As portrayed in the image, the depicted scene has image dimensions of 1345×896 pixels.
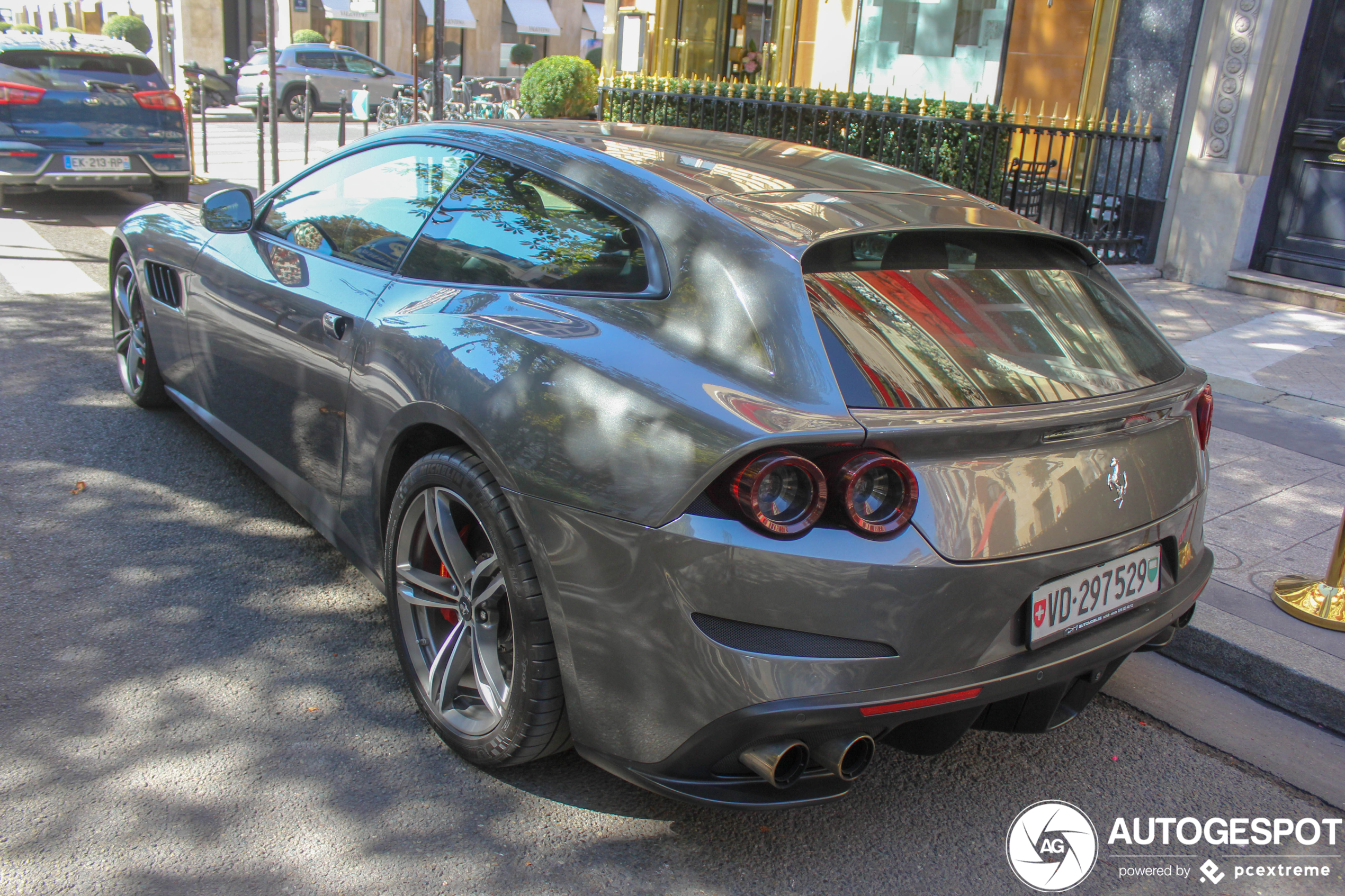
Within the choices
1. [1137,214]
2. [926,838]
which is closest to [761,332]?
[926,838]

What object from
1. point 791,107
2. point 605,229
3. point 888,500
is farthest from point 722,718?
point 791,107

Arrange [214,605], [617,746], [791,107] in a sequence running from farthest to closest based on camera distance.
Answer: [791,107]
[214,605]
[617,746]

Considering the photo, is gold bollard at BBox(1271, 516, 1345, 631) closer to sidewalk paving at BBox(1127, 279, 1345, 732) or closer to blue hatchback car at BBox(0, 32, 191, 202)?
sidewalk paving at BBox(1127, 279, 1345, 732)

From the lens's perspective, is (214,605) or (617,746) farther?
(214,605)

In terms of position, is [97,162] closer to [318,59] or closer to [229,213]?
[229,213]

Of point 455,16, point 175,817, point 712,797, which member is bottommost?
point 175,817

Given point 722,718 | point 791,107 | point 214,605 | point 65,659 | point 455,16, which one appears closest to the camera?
point 722,718

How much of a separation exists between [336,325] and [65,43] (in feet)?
32.0

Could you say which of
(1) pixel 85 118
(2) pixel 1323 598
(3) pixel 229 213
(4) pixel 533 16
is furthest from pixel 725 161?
(4) pixel 533 16

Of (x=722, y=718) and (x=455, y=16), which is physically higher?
(x=455, y=16)

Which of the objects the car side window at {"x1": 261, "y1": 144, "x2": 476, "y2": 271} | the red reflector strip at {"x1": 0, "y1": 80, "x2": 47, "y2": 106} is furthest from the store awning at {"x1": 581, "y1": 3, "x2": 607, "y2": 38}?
the car side window at {"x1": 261, "y1": 144, "x2": 476, "y2": 271}

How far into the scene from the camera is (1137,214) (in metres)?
10.1

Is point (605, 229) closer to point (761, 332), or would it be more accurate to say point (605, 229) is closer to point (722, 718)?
point (761, 332)

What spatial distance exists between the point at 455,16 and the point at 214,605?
128 ft
